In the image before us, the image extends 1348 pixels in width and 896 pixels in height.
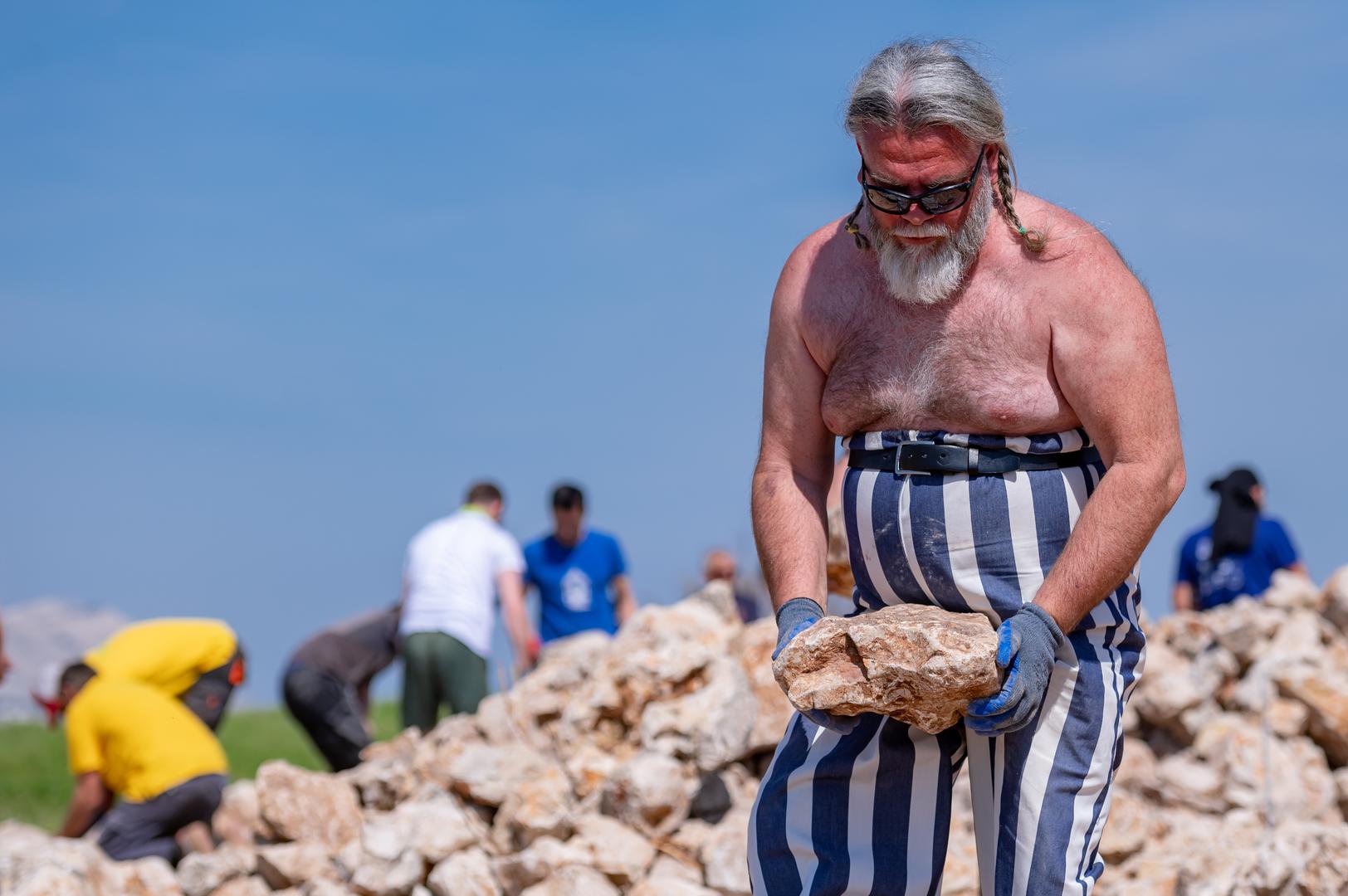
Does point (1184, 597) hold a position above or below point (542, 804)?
above

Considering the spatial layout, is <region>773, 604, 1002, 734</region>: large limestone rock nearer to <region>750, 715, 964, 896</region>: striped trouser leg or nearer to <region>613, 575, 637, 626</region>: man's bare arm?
<region>750, 715, 964, 896</region>: striped trouser leg

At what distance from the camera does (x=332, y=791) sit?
Answer: 5.54 m

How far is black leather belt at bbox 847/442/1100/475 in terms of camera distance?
2838mm

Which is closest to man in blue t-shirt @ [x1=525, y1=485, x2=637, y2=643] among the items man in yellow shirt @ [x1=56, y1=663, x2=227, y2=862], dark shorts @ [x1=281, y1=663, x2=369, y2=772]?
dark shorts @ [x1=281, y1=663, x2=369, y2=772]

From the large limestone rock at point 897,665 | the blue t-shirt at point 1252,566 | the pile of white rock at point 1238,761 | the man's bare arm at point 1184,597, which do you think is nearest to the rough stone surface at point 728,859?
the pile of white rock at point 1238,761

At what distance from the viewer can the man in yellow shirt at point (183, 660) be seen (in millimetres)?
6750

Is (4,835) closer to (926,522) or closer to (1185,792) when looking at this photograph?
(1185,792)

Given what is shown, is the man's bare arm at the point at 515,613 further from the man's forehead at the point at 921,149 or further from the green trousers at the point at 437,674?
the man's forehead at the point at 921,149

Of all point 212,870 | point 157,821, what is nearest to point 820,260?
point 212,870

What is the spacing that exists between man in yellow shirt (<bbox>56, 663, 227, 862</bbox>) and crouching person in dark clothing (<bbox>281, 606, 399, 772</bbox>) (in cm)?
106

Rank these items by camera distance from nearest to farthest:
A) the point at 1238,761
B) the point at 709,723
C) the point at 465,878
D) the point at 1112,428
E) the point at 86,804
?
the point at 1112,428 → the point at 465,878 → the point at 709,723 → the point at 1238,761 → the point at 86,804

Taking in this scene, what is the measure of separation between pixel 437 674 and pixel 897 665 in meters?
5.39

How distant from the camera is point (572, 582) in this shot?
8633 millimetres

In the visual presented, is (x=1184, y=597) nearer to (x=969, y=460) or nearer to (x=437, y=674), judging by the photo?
(x=437, y=674)
